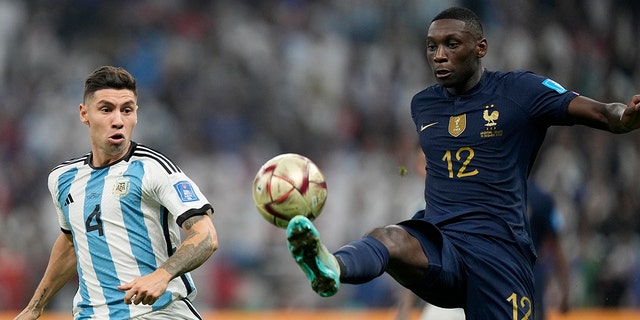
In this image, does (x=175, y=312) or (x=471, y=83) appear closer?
(x=175, y=312)

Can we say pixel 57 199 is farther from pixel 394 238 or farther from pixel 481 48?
pixel 481 48

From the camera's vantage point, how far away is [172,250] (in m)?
5.19

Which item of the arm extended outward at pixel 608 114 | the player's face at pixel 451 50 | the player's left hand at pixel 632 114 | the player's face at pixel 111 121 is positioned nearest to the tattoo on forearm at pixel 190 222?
the player's face at pixel 111 121

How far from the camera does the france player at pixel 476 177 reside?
5.07 m

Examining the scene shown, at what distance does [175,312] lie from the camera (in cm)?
511

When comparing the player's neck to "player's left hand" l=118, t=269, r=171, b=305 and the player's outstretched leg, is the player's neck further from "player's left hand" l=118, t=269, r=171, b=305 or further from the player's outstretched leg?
"player's left hand" l=118, t=269, r=171, b=305

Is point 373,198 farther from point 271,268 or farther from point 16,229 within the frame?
point 16,229

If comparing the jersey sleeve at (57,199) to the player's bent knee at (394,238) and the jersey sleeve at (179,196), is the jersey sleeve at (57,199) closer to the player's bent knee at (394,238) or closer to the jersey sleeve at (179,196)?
the jersey sleeve at (179,196)

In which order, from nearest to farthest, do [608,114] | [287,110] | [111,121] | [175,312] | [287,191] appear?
[287,191], [608,114], [175,312], [111,121], [287,110]

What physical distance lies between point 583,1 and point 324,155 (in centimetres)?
427

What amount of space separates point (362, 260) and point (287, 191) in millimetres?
468

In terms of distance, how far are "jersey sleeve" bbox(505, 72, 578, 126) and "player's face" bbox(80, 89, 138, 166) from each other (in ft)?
6.36

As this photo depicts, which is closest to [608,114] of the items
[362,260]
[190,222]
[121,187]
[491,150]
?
[491,150]

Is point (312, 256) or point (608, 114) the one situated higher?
point (608, 114)
